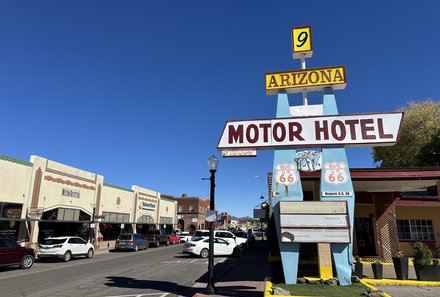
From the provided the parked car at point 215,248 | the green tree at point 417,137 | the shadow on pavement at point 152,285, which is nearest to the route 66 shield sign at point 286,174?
the shadow on pavement at point 152,285

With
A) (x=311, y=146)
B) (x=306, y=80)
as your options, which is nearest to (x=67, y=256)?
(x=311, y=146)

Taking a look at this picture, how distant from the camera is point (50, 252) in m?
21.3

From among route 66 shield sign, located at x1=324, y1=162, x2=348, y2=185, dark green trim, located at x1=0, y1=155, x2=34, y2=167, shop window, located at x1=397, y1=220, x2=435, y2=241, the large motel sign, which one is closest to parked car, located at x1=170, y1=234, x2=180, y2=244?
dark green trim, located at x1=0, y1=155, x2=34, y2=167

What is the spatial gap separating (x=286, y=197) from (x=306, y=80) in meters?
4.04

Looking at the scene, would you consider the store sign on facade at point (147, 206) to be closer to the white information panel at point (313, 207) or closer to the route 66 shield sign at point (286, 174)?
the route 66 shield sign at point (286, 174)

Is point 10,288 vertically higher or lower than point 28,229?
lower

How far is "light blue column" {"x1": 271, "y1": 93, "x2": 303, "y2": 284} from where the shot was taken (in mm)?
10414

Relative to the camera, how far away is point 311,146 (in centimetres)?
1085

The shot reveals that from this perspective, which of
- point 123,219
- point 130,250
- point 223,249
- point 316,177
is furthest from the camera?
point 123,219

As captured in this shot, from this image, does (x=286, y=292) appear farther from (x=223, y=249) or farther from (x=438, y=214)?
(x=438, y=214)

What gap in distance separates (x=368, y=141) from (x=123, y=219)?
3474cm

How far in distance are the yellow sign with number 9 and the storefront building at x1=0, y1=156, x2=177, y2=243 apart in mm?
20718

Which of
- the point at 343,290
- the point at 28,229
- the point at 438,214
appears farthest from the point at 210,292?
the point at 28,229

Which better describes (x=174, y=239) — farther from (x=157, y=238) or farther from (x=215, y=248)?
(x=215, y=248)
